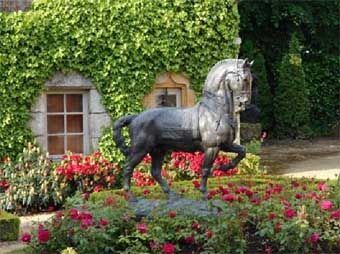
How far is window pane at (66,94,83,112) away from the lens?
35.0 ft

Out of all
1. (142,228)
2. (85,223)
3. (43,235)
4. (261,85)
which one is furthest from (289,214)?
(261,85)

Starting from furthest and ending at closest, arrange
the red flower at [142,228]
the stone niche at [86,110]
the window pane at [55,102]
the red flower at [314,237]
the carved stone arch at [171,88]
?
1. the carved stone arch at [171,88]
2. the window pane at [55,102]
3. the stone niche at [86,110]
4. the red flower at [142,228]
5. the red flower at [314,237]

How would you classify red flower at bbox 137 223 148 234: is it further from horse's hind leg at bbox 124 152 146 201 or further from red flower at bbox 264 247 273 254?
red flower at bbox 264 247 273 254

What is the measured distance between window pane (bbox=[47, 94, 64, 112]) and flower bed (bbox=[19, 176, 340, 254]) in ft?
15.0

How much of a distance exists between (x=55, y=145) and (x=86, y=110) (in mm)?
760

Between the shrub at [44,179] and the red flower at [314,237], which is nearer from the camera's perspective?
the red flower at [314,237]

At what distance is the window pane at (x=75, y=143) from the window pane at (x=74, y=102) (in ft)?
1.47

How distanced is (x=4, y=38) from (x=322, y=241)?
6.20 meters

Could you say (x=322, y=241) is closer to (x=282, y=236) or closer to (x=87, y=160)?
(x=282, y=236)

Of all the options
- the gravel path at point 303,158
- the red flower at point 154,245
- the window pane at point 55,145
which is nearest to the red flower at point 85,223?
the red flower at point 154,245

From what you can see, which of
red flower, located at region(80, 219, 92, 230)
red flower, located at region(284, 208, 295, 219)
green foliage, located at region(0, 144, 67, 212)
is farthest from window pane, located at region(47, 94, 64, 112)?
red flower, located at region(284, 208, 295, 219)

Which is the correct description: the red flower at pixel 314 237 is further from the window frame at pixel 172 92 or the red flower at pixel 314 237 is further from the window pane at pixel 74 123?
the window pane at pixel 74 123

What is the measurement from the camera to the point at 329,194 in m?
→ 6.51

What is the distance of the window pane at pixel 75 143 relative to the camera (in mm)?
10727
